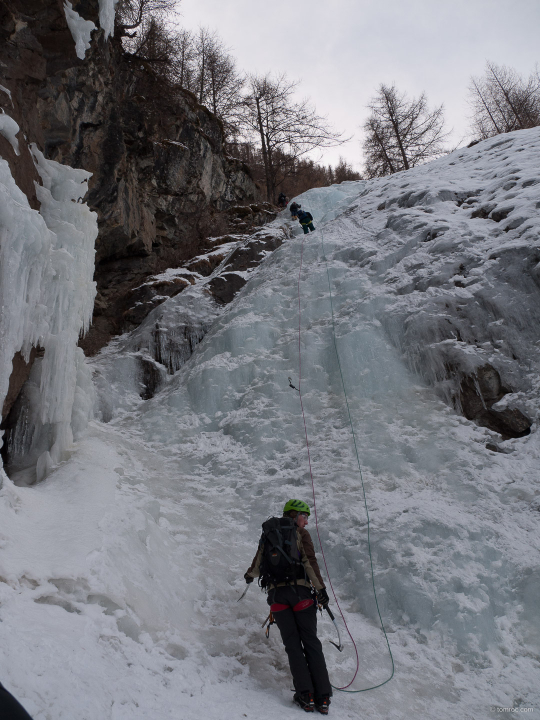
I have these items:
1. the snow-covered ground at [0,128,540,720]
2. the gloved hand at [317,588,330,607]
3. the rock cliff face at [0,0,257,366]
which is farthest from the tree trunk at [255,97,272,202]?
the gloved hand at [317,588,330,607]

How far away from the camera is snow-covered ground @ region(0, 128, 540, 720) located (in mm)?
3211

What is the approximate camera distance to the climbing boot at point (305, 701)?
3.28 metres

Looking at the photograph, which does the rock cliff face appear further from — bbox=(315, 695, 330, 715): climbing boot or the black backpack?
bbox=(315, 695, 330, 715): climbing boot

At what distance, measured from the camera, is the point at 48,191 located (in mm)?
6574

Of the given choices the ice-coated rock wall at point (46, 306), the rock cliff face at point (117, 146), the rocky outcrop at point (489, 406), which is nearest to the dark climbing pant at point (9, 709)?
the ice-coated rock wall at point (46, 306)

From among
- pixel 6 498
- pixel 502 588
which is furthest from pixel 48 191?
pixel 502 588

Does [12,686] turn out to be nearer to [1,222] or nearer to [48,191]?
[1,222]

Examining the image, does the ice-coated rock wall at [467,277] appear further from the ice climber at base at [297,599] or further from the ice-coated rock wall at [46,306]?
the ice-coated rock wall at [46,306]

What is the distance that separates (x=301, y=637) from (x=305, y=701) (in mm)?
404

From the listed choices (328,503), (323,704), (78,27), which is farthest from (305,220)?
(323,704)

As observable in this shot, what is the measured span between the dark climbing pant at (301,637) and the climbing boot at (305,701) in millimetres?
31

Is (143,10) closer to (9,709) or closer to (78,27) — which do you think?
(78,27)

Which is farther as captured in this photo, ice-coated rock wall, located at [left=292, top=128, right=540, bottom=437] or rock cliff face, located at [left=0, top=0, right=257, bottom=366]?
ice-coated rock wall, located at [left=292, top=128, right=540, bottom=437]

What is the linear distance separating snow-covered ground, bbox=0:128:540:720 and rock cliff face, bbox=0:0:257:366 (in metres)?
4.03
